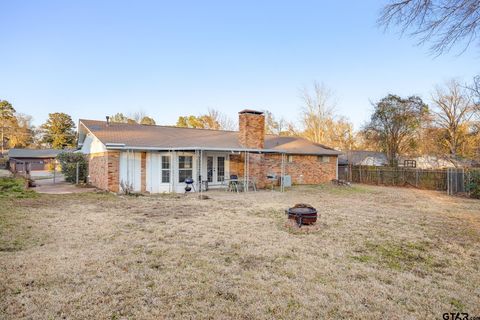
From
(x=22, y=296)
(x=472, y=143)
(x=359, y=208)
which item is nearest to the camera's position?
(x=22, y=296)

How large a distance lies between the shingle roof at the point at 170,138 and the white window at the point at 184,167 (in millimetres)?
701

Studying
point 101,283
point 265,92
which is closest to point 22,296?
point 101,283

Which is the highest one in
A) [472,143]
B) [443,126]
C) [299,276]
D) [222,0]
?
[222,0]

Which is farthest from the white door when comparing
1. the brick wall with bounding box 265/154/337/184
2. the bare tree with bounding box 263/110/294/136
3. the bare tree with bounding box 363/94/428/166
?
the bare tree with bounding box 263/110/294/136

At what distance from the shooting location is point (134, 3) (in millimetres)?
12750

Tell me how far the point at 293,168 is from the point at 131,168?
33.4 ft

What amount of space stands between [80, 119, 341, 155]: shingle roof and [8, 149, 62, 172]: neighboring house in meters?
24.2

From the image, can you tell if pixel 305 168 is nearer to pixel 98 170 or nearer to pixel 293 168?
pixel 293 168

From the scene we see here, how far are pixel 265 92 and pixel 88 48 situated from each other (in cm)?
1853

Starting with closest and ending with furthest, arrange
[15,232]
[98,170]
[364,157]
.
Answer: [15,232], [98,170], [364,157]

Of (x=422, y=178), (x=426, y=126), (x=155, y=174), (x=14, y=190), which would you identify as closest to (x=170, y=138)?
(x=155, y=174)

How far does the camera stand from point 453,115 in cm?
2564

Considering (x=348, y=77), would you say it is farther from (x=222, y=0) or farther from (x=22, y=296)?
(x=22, y=296)

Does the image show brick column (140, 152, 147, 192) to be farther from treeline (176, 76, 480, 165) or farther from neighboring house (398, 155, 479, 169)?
neighboring house (398, 155, 479, 169)
